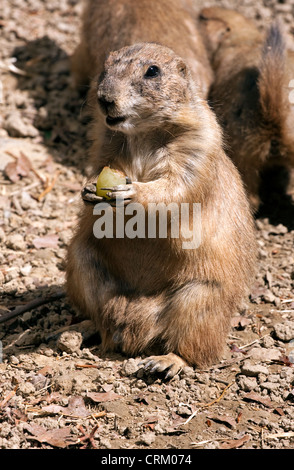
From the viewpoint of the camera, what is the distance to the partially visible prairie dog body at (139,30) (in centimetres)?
693

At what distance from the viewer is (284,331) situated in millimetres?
4906

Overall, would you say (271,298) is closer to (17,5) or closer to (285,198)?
(285,198)

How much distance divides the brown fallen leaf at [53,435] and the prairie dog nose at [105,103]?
1.88 meters

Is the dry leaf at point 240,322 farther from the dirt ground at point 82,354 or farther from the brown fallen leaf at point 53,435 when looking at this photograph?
the brown fallen leaf at point 53,435

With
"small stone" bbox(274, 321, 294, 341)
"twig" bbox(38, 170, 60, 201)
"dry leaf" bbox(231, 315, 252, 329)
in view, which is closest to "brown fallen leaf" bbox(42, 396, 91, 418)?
"dry leaf" bbox(231, 315, 252, 329)

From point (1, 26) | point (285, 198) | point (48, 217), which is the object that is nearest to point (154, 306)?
point (48, 217)

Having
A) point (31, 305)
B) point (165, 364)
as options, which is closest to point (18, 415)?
point (165, 364)

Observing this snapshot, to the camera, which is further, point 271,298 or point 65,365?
point 271,298

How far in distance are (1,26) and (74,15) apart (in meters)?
1.01

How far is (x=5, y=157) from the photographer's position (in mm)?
7008

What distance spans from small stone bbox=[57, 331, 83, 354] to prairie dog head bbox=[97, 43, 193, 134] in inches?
55.9

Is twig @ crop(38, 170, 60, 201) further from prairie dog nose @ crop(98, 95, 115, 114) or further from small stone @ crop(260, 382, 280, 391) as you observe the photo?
small stone @ crop(260, 382, 280, 391)
